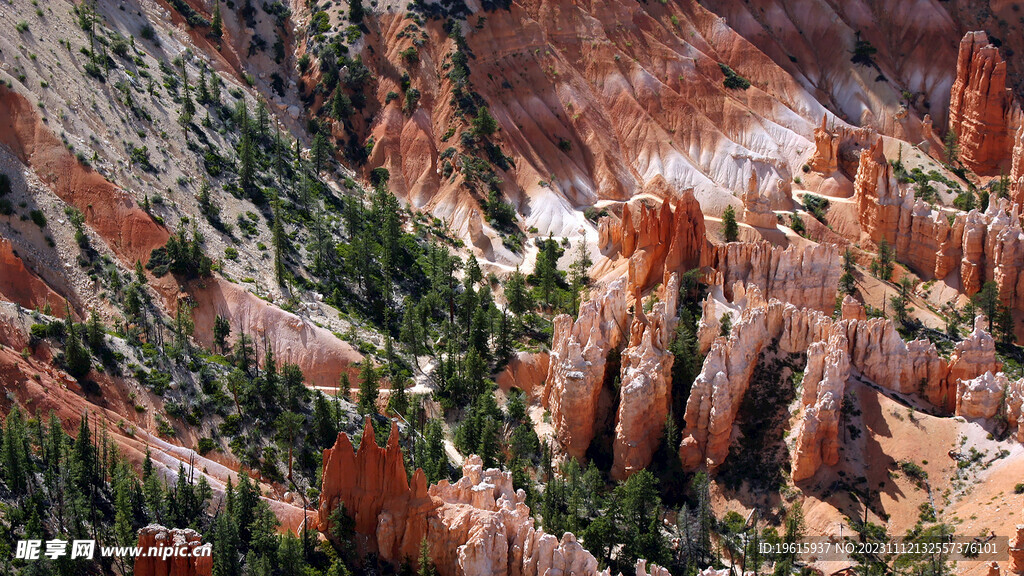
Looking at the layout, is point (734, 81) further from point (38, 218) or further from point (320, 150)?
point (38, 218)

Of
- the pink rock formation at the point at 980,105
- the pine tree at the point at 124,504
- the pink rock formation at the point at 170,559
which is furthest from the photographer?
the pink rock formation at the point at 980,105

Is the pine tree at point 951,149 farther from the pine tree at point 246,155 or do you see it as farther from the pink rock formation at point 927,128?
the pine tree at point 246,155

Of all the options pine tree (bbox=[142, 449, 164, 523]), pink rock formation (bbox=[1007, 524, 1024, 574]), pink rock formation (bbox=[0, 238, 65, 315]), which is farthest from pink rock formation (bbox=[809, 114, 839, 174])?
pine tree (bbox=[142, 449, 164, 523])

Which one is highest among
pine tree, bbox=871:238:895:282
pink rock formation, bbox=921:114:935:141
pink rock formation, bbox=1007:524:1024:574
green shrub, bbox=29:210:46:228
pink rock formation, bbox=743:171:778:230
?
pink rock formation, bbox=921:114:935:141

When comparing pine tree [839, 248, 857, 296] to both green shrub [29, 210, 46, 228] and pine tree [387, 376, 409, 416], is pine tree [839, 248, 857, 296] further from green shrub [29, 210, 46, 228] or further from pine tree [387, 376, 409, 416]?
green shrub [29, 210, 46, 228]

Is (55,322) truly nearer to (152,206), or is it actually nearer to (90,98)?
(152,206)

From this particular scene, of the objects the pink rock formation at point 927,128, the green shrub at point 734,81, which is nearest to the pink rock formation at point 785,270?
the green shrub at point 734,81
